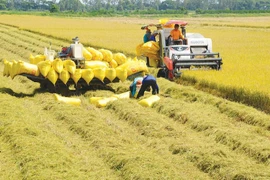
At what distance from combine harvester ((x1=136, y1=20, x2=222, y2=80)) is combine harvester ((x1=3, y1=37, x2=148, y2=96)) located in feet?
5.38

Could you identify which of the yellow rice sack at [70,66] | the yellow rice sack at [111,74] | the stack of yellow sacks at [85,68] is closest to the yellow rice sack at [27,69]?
the stack of yellow sacks at [85,68]

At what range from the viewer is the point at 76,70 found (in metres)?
13.6

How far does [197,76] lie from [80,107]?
4456mm

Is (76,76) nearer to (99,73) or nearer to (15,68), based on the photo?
(99,73)

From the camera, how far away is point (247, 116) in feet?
35.6

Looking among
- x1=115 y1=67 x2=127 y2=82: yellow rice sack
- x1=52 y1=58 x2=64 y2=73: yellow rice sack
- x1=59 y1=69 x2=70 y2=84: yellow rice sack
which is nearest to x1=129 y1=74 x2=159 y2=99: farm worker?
x1=115 y1=67 x2=127 y2=82: yellow rice sack

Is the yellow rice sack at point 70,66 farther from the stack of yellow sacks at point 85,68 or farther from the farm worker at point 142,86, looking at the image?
the farm worker at point 142,86

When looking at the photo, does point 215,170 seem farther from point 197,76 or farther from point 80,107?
point 197,76

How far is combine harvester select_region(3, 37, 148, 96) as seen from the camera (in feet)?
43.6

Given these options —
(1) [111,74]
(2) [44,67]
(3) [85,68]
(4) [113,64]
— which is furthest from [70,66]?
(4) [113,64]

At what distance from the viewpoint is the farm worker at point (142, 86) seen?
43.5 feet

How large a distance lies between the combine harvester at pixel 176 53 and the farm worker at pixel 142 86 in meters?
2.76

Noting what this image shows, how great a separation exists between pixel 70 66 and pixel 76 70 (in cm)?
25

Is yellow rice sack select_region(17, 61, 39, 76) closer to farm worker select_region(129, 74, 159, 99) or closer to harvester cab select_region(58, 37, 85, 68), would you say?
harvester cab select_region(58, 37, 85, 68)
